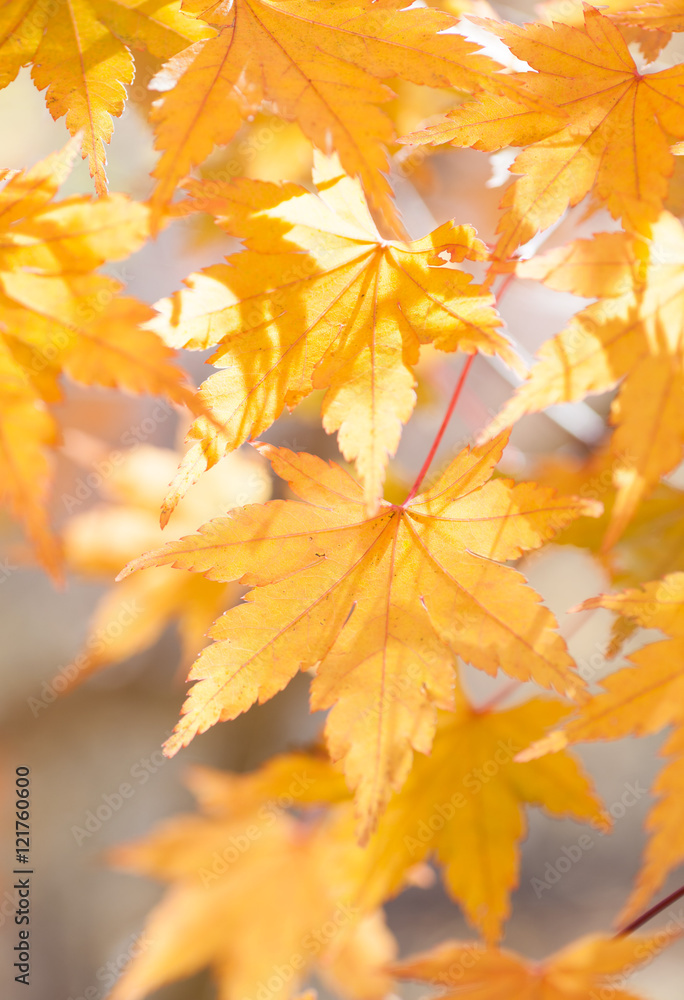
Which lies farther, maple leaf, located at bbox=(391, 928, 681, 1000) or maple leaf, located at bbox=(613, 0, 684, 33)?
maple leaf, located at bbox=(391, 928, 681, 1000)

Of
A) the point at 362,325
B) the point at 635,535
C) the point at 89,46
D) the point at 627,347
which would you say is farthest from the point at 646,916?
the point at 89,46

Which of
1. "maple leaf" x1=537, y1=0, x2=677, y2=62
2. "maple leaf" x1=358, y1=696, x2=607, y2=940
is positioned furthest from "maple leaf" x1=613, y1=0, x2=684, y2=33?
"maple leaf" x1=358, y1=696, x2=607, y2=940

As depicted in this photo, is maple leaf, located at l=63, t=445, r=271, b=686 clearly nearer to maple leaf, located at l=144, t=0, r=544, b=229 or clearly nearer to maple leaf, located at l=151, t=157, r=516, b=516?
maple leaf, located at l=151, t=157, r=516, b=516

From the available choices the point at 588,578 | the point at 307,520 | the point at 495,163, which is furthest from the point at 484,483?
the point at 588,578

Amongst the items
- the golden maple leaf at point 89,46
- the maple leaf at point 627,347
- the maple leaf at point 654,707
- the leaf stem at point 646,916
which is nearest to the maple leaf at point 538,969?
the leaf stem at point 646,916

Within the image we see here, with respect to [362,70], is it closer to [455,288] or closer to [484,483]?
[455,288]

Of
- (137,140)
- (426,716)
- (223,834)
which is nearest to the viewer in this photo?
(426,716)
